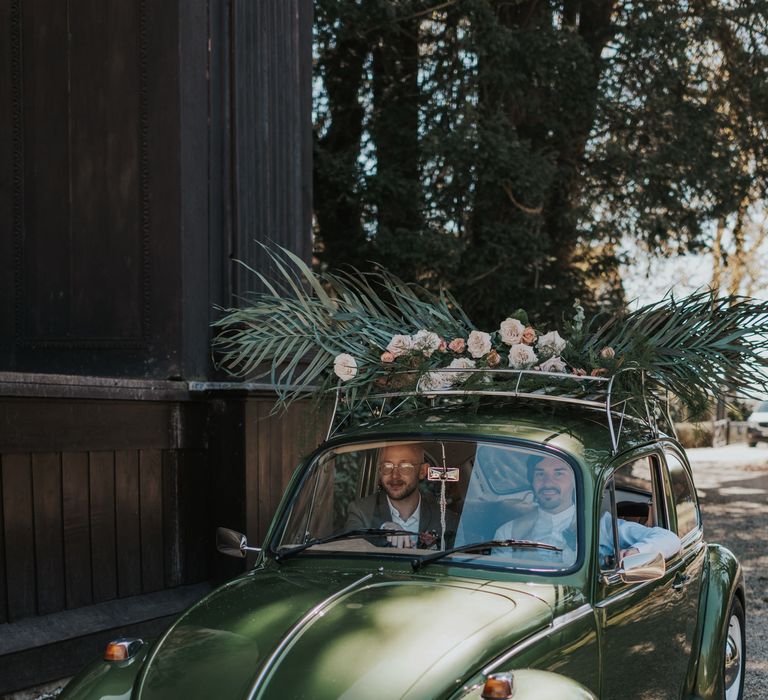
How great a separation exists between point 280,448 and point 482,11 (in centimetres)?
652

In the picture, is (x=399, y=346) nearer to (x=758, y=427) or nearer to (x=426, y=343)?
(x=426, y=343)

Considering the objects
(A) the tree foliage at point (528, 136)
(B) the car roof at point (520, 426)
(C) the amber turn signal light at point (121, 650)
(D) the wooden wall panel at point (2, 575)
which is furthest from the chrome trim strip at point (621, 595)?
(A) the tree foliage at point (528, 136)

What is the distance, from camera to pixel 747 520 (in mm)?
14133

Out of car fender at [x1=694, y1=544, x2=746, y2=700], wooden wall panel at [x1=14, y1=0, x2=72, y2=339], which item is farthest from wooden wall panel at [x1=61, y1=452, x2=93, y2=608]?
car fender at [x1=694, y1=544, x2=746, y2=700]

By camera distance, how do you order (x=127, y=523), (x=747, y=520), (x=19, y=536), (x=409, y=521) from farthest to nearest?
(x=747, y=520), (x=127, y=523), (x=19, y=536), (x=409, y=521)

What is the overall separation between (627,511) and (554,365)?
794 mm

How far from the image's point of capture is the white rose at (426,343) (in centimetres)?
469

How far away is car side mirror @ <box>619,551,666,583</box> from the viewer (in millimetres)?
3551

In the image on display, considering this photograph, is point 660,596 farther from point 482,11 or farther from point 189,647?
point 482,11

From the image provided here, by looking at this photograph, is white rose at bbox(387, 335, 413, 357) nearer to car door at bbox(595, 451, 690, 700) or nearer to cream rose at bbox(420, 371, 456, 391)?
cream rose at bbox(420, 371, 456, 391)

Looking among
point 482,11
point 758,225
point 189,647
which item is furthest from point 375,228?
point 758,225

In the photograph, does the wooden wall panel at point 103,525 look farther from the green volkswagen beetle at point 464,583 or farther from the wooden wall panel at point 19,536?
the green volkswagen beetle at point 464,583

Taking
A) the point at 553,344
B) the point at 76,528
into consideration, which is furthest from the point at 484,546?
the point at 76,528

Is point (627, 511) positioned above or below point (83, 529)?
above
